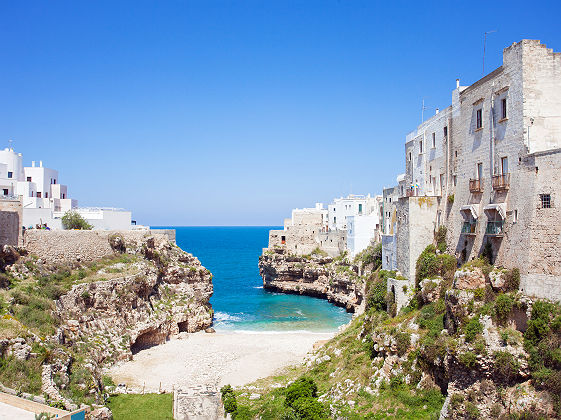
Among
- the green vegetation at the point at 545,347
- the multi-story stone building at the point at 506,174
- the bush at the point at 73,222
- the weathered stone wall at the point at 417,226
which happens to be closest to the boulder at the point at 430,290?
the multi-story stone building at the point at 506,174

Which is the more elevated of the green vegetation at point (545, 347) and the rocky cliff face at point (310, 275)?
the green vegetation at point (545, 347)

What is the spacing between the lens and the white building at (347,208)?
2891 inches

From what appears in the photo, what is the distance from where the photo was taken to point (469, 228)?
22.9 metres

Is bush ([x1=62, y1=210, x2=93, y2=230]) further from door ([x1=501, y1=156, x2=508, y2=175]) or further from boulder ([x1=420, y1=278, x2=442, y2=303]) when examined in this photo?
door ([x1=501, y1=156, x2=508, y2=175])

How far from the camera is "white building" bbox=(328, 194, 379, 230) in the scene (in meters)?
73.4

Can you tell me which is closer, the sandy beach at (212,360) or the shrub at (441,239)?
the shrub at (441,239)

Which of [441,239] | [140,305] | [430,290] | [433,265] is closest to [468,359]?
[430,290]

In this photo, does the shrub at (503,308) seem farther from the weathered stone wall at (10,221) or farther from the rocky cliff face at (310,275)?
the rocky cliff face at (310,275)

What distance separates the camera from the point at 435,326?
21.3 metres

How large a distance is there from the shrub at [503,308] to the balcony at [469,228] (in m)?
5.27

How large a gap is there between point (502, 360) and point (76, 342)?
24.3 meters

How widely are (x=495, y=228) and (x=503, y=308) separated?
4095 mm

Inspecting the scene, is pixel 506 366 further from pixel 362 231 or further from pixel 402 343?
pixel 362 231

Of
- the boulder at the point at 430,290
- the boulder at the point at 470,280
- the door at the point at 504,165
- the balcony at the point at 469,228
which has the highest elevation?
the door at the point at 504,165
